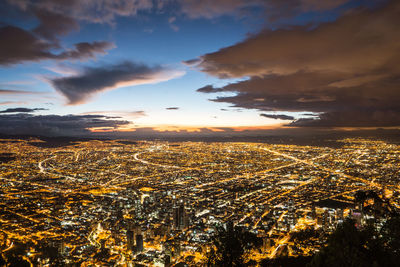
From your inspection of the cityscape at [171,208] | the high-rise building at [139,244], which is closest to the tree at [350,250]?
the cityscape at [171,208]

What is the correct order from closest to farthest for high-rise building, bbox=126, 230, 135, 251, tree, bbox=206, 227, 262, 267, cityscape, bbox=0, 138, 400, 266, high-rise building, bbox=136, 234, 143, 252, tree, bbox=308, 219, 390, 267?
tree, bbox=308, 219, 390, 267 < tree, bbox=206, 227, 262, 267 < cityscape, bbox=0, 138, 400, 266 < high-rise building, bbox=136, 234, 143, 252 < high-rise building, bbox=126, 230, 135, 251

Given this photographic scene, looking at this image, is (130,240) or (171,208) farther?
(171,208)

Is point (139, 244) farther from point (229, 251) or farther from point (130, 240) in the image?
point (229, 251)

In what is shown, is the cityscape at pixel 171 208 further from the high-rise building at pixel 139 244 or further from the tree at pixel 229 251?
the tree at pixel 229 251

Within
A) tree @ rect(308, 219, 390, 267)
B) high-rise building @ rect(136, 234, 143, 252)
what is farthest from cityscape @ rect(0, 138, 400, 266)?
tree @ rect(308, 219, 390, 267)

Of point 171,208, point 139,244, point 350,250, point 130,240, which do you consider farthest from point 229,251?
point 171,208

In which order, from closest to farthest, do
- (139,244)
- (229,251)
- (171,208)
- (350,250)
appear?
(350,250) < (229,251) < (139,244) < (171,208)

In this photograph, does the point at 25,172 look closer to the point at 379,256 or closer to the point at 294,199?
the point at 294,199

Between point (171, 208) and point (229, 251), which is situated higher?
point (229, 251)

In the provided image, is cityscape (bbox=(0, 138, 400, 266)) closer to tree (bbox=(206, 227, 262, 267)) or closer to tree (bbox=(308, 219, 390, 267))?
tree (bbox=(308, 219, 390, 267))
